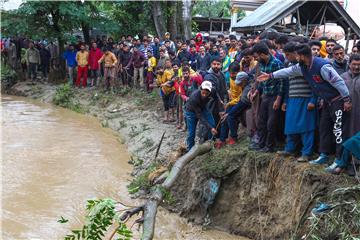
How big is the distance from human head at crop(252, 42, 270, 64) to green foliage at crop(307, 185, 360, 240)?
86.3 inches

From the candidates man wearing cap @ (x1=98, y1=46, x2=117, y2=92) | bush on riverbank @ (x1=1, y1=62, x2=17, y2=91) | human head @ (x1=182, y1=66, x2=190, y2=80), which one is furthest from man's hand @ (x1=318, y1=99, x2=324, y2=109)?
bush on riverbank @ (x1=1, y1=62, x2=17, y2=91)

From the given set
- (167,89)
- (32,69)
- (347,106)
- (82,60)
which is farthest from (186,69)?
(32,69)

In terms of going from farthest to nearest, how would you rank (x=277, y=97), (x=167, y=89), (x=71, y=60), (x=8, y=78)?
(x=8, y=78)
(x=71, y=60)
(x=167, y=89)
(x=277, y=97)

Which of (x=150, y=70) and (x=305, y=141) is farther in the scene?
(x=150, y=70)

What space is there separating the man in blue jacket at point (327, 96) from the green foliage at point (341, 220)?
0.69 m

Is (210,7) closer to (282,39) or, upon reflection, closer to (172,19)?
(172,19)

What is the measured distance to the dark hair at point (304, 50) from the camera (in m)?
5.54

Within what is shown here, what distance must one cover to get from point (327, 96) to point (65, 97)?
11.8 meters

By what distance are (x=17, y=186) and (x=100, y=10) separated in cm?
1128

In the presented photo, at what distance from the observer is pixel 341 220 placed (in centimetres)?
457

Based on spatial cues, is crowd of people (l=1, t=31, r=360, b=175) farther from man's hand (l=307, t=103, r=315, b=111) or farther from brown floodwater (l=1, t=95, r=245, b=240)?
brown floodwater (l=1, t=95, r=245, b=240)

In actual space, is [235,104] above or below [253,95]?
below

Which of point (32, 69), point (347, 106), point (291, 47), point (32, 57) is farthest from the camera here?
point (32, 69)

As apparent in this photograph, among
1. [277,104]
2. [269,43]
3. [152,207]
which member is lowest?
[152,207]
